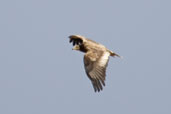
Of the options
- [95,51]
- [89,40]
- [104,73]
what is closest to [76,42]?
[89,40]

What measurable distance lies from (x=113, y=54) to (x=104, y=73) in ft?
9.24

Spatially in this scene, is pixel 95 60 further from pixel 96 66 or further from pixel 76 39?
pixel 76 39

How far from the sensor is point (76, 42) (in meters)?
24.9

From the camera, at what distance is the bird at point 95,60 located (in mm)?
19641

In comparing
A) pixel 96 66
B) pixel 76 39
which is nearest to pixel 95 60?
Answer: pixel 96 66

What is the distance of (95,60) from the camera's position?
803 inches

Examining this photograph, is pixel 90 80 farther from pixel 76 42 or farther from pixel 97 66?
pixel 76 42

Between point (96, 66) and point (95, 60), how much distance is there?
1.15 feet

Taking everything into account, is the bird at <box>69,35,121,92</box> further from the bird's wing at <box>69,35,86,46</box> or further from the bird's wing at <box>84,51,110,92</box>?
the bird's wing at <box>69,35,86,46</box>

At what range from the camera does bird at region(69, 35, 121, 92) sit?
64.4 ft

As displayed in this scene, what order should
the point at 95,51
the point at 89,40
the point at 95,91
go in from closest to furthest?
the point at 95,91
the point at 95,51
the point at 89,40

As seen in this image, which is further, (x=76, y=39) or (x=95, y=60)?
(x=76, y=39)

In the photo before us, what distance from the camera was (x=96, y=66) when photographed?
66.0 feet

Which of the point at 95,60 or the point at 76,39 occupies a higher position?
the point at 76,39
